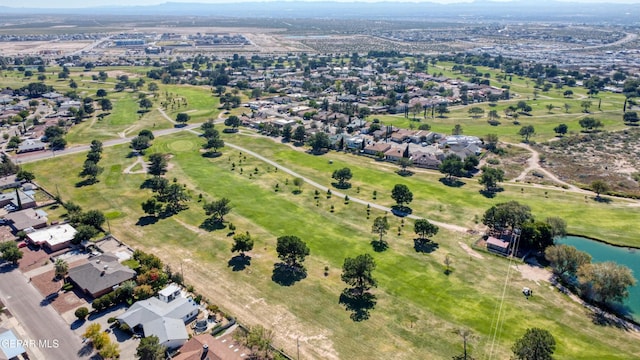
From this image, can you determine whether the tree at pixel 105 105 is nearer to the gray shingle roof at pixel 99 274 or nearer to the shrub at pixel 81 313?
the gray shingle roof at pixel 99 274

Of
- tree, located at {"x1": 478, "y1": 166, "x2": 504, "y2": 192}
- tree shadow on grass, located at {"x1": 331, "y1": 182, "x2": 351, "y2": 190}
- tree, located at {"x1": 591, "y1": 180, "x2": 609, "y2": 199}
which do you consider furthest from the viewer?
tree shadow on grass, located at {"x1": 331, "y1": 182, "x2": 351, "y2": 190}

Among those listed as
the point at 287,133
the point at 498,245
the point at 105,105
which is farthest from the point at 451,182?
the point at 105,105

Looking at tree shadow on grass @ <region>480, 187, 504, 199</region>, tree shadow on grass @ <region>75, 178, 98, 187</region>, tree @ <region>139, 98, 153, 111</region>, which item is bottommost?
tree shadow on grass @ <region>480, 187, 504, 199</region>

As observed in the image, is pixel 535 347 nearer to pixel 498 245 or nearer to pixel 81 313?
pixel 498 245

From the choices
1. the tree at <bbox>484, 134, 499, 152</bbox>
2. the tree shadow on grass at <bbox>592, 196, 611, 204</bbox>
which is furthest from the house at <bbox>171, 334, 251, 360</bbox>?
the tree at <bbox>484, 134, 499, 152</bbox>

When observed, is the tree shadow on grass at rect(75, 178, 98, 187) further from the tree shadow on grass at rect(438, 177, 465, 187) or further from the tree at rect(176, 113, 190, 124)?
the tree shadow on grass at rect(438, 177, 465, 187)

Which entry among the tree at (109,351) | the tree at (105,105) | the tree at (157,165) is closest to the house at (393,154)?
the tree at (157,165)
